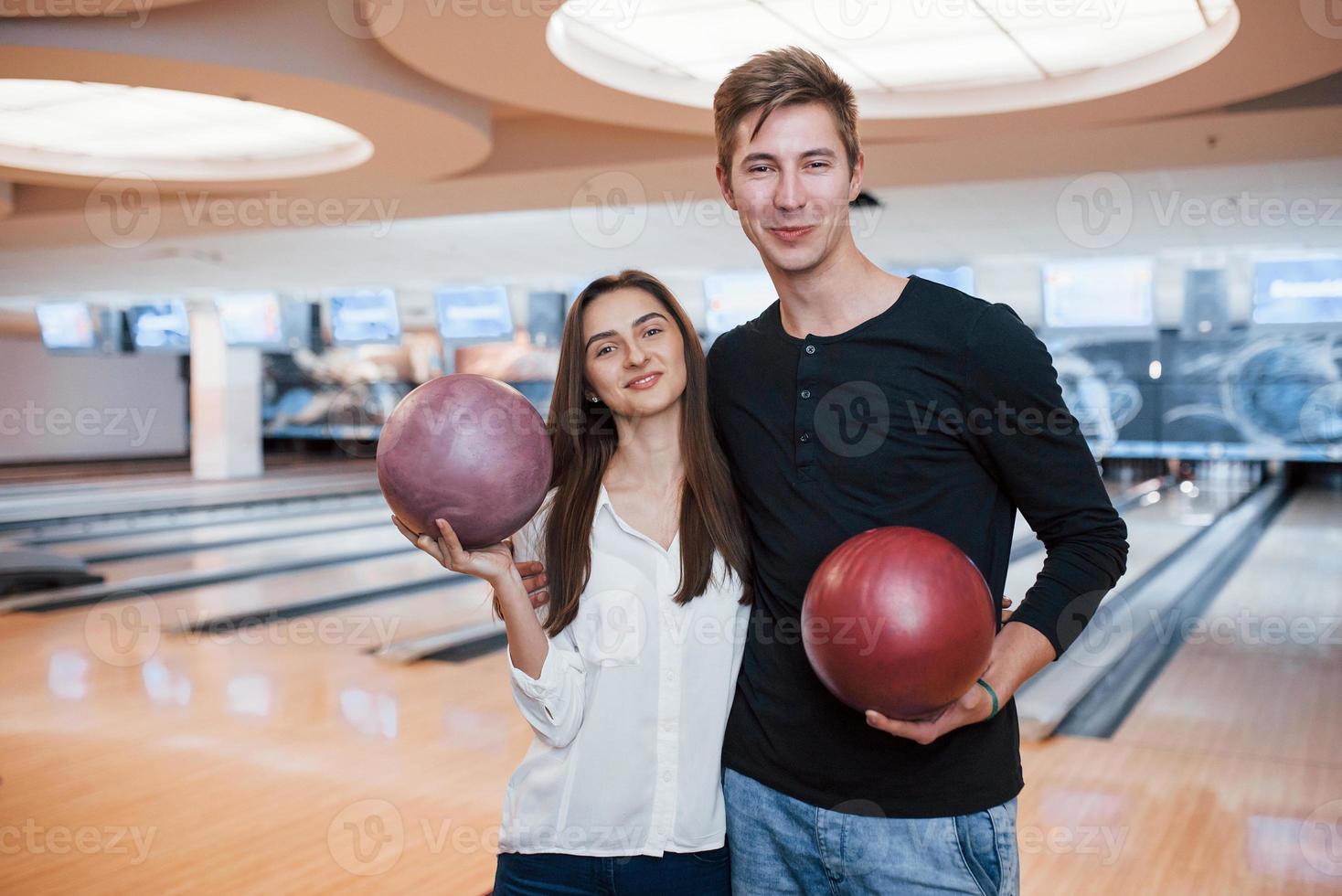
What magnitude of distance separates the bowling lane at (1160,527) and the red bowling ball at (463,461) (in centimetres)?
491

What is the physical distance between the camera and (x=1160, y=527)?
9117 mm

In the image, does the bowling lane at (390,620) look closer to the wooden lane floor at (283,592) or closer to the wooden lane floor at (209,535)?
the wooden lane floor at (283,592)

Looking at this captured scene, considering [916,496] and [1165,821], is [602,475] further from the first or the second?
[1165,821]

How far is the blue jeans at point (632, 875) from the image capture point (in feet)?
4.14

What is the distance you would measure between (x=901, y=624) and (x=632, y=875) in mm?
506

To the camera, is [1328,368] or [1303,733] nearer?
[1303,733]

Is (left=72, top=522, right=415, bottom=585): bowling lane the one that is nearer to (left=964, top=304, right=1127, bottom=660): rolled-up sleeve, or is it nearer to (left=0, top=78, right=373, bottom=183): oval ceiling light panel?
(left=0, top=78, right=373, bottom=183): oval ceiling light panel

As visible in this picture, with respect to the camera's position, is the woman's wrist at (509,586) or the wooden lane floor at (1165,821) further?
the wooden lane floor at (1165,821)

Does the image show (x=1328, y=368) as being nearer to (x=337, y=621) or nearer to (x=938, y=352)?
(x=337, y=621)

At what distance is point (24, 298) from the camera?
39.8 ft

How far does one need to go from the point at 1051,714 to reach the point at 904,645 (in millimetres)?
3123

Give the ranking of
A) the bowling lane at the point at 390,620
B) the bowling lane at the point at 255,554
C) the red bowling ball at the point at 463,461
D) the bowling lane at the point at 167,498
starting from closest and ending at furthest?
the red bowling ball at the point at 463,461
the bowling lane at the point at 390,620
the bowling lane at the point at 255,554
the bowling lane at the point at 167,498

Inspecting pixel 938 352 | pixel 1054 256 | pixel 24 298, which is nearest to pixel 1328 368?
pixel 1054 256

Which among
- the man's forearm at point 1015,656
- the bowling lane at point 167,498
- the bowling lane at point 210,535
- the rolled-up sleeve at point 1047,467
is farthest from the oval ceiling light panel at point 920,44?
the bowling lane at point 167,498
